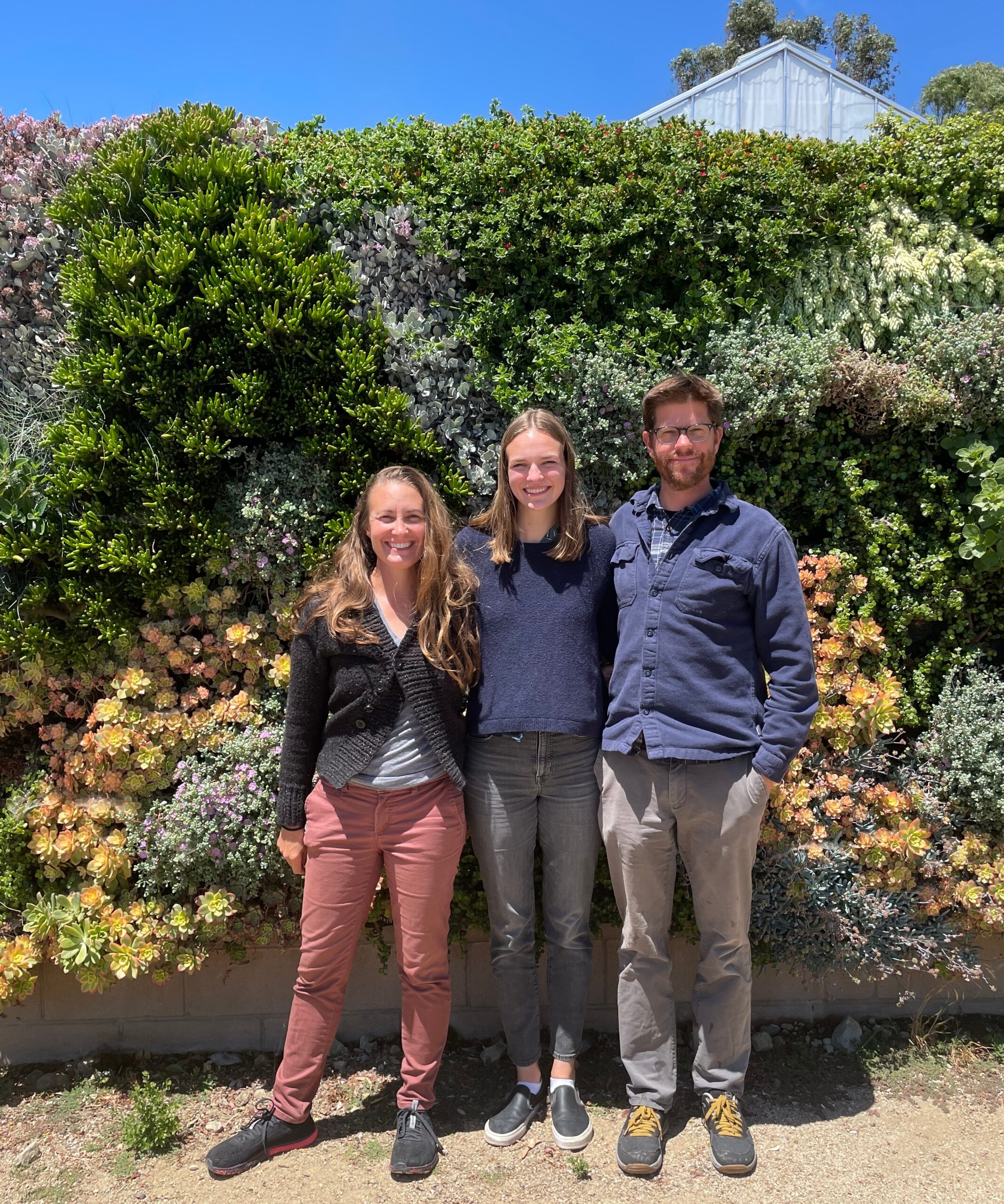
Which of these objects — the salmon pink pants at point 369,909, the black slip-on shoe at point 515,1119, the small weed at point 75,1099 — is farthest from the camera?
the small weed at point 75,1099

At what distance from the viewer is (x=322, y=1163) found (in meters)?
2.68

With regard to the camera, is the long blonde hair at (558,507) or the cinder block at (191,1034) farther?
the cinder block at (191,1034)

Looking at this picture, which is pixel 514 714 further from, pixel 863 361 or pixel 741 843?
pixel 863 361

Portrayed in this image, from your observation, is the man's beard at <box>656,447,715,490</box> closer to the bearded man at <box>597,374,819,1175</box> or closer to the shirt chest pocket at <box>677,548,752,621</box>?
the bearded man at <box>597,374,819,1175</box>

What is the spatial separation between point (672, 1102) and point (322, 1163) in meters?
1.17

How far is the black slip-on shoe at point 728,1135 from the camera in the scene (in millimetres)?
2627

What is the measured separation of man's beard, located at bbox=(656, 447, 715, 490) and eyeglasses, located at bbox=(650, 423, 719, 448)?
0.10 feet

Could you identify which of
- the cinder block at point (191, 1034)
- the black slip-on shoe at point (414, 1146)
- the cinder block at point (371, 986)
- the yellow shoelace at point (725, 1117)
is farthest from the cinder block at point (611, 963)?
the cinder block at point (191, 1034)

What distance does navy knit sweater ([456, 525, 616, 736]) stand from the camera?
2596 millimetres

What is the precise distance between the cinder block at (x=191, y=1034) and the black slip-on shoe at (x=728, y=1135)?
5.68ft

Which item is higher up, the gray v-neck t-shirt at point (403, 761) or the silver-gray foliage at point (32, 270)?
the silver-gray foliage at point (32, 270)

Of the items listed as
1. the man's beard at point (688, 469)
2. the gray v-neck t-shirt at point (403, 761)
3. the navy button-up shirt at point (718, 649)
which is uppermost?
the man's beard at point (688, 469)

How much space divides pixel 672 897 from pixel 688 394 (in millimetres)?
1591

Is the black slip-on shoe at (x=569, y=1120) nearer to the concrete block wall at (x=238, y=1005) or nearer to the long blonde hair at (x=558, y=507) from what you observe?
the concrete block wall at (x=238, y=1005)
